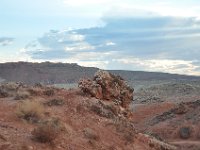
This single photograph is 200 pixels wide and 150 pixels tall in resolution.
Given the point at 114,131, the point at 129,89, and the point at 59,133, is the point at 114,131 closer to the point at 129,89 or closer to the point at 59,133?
the point at 59,133

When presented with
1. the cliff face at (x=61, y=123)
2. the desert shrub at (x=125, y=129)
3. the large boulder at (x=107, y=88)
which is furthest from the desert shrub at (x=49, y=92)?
the desert shrub at (x=125, y=129)

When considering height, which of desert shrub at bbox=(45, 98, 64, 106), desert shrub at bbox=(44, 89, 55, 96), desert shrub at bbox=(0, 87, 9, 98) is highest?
desert shrub at bbox=(44, 89, 55, 96)

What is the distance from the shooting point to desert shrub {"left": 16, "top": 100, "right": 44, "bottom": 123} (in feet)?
65.4

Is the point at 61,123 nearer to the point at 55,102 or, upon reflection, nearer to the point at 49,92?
the point at 55,102

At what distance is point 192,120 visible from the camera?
119ft

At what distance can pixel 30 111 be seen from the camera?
2020 centimetres

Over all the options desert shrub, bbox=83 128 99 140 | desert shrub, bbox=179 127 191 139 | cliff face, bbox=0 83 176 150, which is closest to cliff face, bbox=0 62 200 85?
desert shrub, bbox=179 127 191 139

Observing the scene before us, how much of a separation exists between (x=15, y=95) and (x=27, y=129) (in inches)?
216

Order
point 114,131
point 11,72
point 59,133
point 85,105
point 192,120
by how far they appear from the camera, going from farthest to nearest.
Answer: point 11,72 → point 192,120 → point 85,105 → point 114,131 → point 59,133

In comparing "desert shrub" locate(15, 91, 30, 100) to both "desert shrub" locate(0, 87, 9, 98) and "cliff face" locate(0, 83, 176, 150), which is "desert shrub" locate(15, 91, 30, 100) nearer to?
"cliff face" locate(0, 83, 176, 150)

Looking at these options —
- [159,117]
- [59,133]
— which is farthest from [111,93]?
[159,117]

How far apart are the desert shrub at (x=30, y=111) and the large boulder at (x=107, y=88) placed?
Answer: 5239 millimetres

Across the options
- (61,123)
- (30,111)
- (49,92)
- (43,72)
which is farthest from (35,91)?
(43,72)

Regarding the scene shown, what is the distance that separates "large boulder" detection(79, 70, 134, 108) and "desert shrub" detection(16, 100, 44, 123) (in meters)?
5.24
